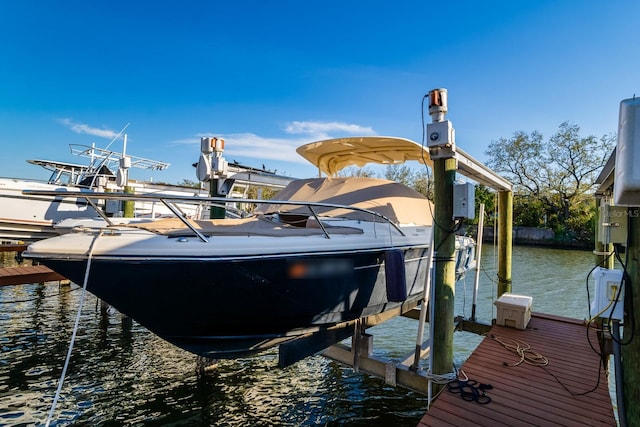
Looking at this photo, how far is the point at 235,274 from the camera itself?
9.57ft

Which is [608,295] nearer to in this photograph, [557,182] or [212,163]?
[212,163]

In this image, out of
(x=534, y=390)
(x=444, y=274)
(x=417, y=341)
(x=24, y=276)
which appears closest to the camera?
(x=534, y=390)

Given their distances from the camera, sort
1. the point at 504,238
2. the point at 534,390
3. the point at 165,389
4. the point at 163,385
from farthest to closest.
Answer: the point at 504,238, the point at 163,385, the point at 165,389, the point at 534,390

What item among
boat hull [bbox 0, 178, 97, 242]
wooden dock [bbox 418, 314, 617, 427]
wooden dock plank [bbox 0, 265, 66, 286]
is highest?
boat hull [bbox 0, 178, 97, 242]

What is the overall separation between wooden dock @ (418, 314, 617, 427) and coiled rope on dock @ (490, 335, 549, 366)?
0.13 ft

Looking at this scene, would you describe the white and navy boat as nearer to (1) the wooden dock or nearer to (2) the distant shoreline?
(1) the wooden dock

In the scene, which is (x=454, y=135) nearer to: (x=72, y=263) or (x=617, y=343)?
(x=617, y=343)

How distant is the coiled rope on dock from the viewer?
3.81m

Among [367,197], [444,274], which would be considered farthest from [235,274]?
[367,197]

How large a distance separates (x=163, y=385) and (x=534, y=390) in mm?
4853

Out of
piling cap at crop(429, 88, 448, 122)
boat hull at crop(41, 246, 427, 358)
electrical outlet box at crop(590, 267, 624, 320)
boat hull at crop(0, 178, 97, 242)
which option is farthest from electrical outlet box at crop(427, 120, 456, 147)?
boat hull at crop(0, 178, 97, 242)

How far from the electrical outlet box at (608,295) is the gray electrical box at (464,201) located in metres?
1.25

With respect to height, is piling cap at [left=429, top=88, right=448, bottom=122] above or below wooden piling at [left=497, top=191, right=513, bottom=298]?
above

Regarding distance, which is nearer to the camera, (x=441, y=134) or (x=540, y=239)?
(x=441, y=134)
